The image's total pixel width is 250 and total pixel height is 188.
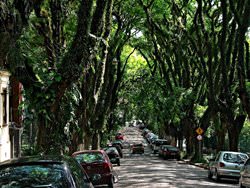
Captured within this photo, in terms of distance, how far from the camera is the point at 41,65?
14.9m

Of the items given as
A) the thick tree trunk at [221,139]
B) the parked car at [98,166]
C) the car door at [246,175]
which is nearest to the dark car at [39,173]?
the car door at [246,175]

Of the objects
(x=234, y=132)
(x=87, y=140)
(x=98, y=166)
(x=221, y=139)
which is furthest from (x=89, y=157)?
(x=221, y=139)

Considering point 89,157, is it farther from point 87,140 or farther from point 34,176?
point 87,140

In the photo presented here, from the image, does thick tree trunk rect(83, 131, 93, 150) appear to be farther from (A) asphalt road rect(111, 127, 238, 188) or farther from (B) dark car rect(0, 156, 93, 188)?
(B) dark car rect(0, 156, 93, 188)

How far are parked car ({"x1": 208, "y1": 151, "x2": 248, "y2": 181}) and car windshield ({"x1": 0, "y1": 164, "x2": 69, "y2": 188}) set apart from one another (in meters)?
17.3

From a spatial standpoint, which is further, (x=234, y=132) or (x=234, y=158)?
(x=234, y=132)

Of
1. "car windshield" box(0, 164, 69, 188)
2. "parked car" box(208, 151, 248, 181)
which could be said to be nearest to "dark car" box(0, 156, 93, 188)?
"car windshield" box(0, 164, 69, 188)

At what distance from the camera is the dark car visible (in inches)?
274

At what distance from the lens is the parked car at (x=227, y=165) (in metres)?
23.5

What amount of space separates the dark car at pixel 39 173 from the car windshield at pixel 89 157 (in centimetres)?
1087

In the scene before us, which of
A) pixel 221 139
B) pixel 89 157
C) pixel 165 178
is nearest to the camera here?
pixel 89 157

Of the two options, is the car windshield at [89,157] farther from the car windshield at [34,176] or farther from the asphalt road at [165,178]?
the car windshield at [34,176]

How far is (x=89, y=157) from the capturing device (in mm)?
18875

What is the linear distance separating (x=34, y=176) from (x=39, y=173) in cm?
11
